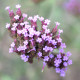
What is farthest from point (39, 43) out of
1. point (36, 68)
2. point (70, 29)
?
point (70, 29)

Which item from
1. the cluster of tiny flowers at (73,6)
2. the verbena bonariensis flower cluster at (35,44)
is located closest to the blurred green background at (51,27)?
the cluster of tiny flowers at (73,6)

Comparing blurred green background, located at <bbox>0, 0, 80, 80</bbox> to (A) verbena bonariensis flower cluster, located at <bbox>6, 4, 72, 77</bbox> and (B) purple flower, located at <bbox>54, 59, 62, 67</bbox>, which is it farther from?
(B) purple flower, located at <bbox>54, 59, 62, 67</bbox>

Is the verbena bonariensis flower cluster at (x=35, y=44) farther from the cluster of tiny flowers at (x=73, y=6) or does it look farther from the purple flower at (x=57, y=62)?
the cluster of tiny flowers at (x=73, y=6)

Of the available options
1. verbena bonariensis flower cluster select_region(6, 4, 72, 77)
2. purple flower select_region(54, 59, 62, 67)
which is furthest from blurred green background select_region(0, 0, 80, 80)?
purple flower select_region(54, 59, 62, 67)

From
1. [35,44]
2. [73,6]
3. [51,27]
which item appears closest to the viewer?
[35,44]

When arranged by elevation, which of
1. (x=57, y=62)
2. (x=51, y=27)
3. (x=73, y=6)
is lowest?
(x=57, y=62)

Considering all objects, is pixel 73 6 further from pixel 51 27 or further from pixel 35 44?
pixel 35 44

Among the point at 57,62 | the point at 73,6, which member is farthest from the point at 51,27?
the point at 57,62
